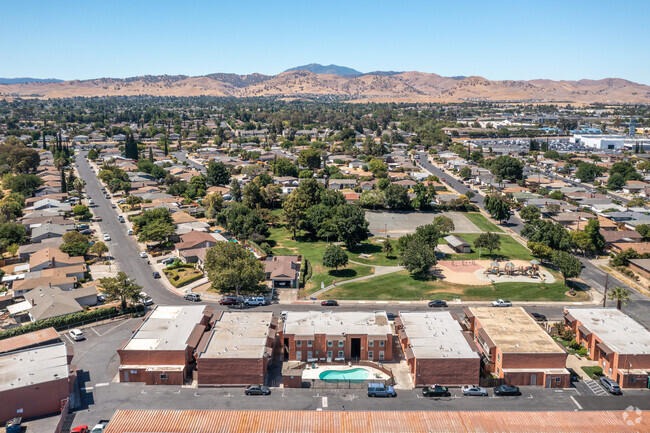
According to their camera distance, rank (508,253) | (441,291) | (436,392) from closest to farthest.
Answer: (436,392), (441,291), (508,253)

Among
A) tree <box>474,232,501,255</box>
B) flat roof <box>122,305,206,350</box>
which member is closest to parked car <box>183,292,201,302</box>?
flat roof <box>122,305,206,350</box>


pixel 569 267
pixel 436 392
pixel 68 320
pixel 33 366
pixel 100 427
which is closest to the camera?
pixel 100 427

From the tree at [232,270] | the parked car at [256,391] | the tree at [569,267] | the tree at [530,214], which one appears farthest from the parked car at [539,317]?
the tree at [530,214]

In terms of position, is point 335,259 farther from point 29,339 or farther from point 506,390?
point 29,339

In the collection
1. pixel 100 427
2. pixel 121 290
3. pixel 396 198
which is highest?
pixel 396 198

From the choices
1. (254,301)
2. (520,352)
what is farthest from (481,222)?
(520,352)

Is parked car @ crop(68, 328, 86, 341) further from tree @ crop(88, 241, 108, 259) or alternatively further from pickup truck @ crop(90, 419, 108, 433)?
tree @ crop(88, 241, 108, 259)

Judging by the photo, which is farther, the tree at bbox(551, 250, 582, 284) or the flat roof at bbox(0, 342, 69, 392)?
the tree at bbox(551, 250, 582, 284)

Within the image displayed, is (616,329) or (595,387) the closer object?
(595,387)
